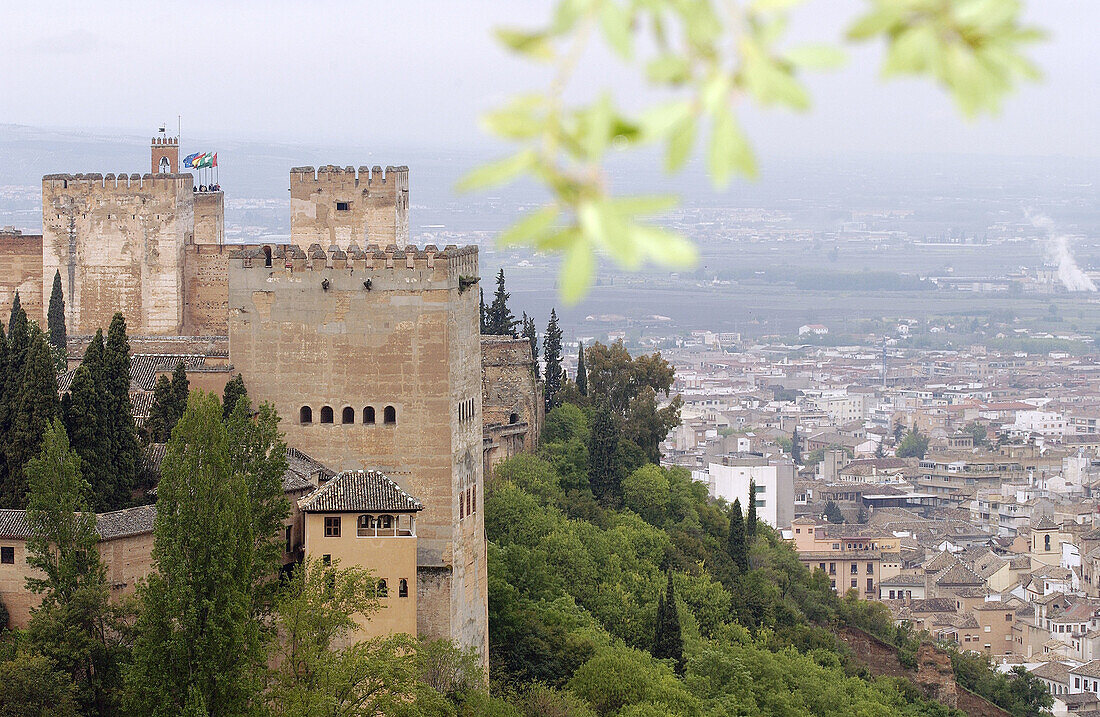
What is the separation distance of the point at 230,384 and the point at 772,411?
148537 mm

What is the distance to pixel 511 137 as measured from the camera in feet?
14.3

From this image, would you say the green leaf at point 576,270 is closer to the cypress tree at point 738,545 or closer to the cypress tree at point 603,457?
the cypress tree at point 603,457

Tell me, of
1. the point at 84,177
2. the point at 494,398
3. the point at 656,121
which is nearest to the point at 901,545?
the point at 494,398

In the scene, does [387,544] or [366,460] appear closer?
[387,544]

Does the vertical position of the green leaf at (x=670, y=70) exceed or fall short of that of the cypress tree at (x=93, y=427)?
it exceeds it

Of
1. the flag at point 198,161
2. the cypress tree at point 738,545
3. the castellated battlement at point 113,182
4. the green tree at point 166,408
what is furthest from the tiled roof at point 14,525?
the cypress tree at point 738,545

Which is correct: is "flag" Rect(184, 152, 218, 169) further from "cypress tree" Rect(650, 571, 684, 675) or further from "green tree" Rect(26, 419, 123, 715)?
"green tree" Rect(26, 419, 123, 715)

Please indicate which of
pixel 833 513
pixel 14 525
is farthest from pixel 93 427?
pixel 833 513

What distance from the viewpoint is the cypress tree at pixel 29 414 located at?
25.9 m

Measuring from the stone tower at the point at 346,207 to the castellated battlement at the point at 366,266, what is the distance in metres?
8.50

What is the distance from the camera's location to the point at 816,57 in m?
4.25

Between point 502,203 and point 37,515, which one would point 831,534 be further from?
point 37,515

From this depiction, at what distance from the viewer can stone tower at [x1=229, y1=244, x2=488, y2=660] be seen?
28359mm

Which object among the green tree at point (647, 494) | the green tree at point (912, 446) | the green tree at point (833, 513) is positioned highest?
the green tree at point (647, 494)
